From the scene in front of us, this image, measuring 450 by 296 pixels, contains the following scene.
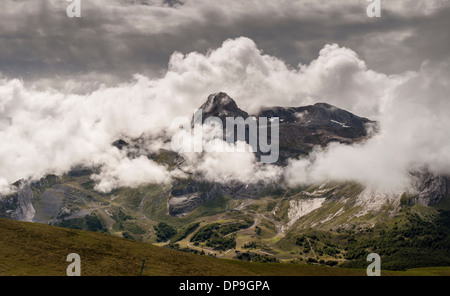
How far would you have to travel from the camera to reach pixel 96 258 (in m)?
119

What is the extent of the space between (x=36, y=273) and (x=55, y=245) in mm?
28058

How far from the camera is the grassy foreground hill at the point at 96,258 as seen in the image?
104688 mm

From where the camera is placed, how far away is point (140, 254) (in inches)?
5177

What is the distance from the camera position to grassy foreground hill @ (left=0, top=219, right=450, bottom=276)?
104688 millimetres
